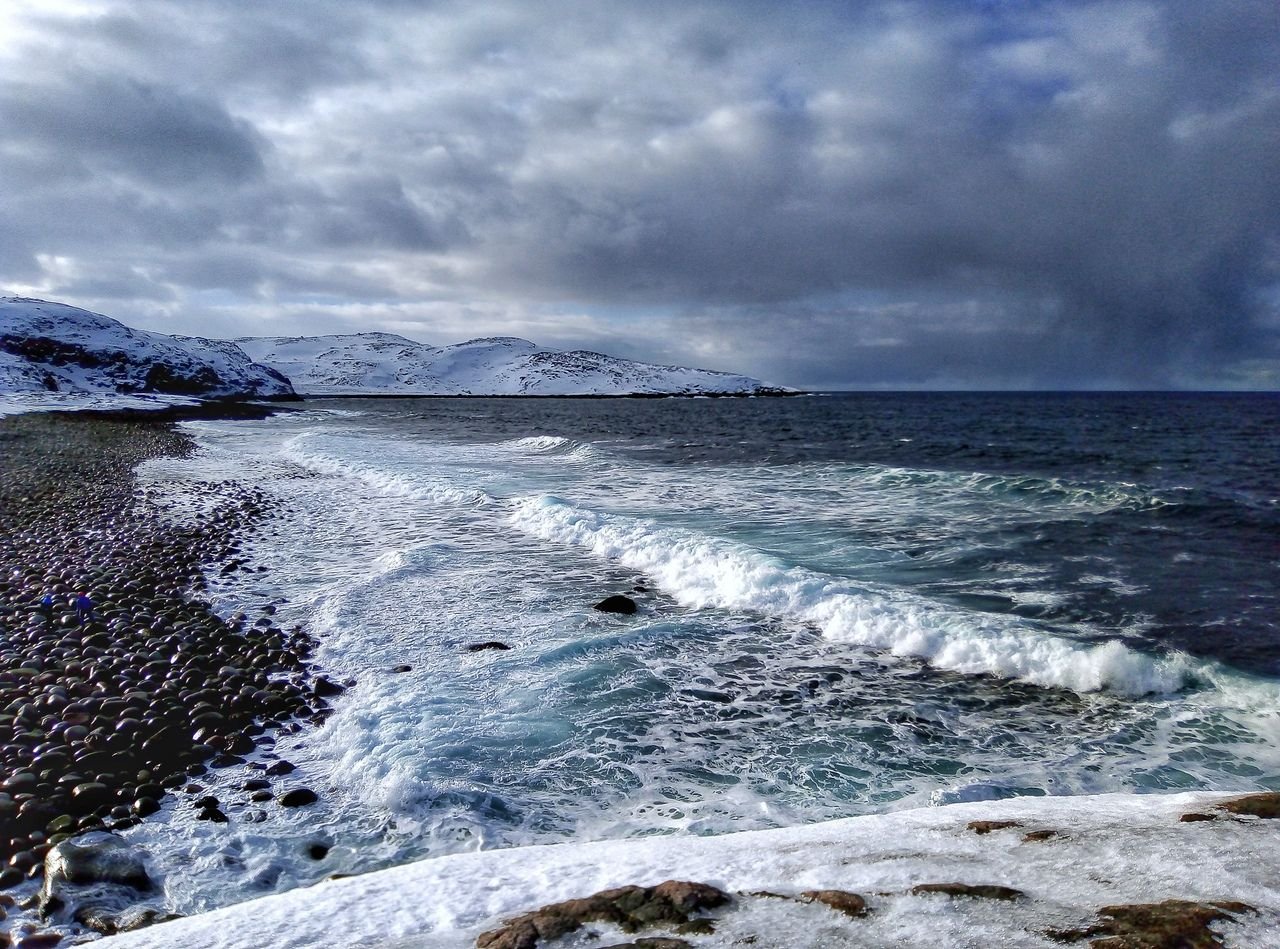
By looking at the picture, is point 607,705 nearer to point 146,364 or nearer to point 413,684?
point 413,684

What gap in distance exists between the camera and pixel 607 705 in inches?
273

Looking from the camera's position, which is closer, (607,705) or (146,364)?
(607,705)

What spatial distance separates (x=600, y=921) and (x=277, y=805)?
3250mm

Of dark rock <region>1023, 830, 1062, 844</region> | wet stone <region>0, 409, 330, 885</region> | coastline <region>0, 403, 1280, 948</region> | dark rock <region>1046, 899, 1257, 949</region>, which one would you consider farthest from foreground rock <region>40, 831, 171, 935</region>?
dark rock <region>1023, 830, 1062, 844</region>

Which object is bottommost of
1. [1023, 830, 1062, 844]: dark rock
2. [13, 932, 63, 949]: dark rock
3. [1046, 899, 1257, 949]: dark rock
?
[13, 932, 63, 949]: dark rock

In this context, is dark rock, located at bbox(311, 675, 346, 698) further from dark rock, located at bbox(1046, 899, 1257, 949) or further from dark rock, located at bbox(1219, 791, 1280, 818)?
dark rock, located at bbox(1219, 791, 1280, 818)

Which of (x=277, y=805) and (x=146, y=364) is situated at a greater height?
(x=146, y=364)

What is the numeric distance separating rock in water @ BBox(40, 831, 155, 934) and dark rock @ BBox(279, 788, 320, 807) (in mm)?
931

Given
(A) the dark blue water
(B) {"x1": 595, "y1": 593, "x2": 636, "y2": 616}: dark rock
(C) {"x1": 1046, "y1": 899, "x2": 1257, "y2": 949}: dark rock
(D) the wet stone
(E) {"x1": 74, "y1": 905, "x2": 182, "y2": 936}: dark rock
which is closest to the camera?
(C) {"x1": 1046, "y1": 899, "x2": 1257, "y2": 949}: dark rock

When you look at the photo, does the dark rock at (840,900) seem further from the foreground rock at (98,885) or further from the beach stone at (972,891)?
the foreground rock at (98,885)

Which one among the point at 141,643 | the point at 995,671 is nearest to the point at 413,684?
the point at 141,643

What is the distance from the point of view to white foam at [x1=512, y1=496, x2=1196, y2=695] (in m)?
7.96

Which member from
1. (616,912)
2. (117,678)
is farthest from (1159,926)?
(117,678)

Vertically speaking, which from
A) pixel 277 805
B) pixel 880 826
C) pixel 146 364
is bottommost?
pixel 277 805
